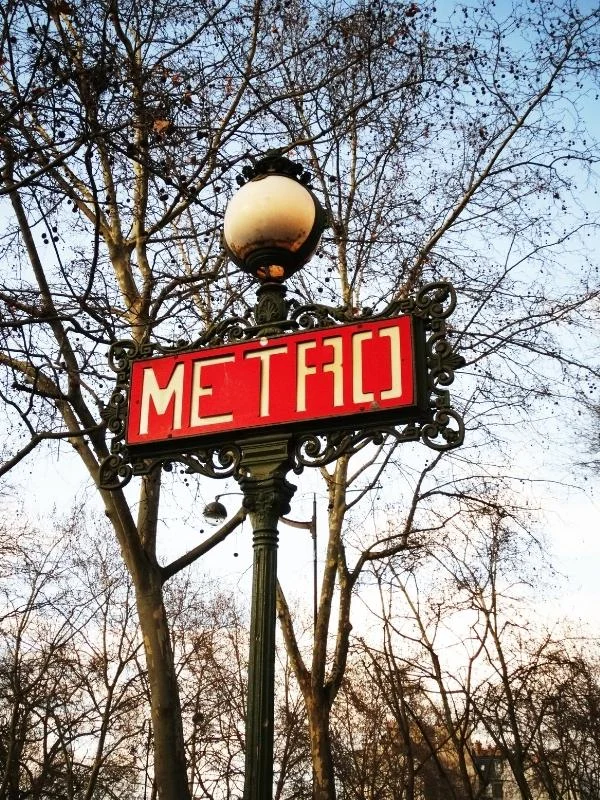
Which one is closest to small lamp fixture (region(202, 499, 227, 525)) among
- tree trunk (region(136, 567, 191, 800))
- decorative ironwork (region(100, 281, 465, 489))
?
tree trunk (region(136, 567, 191, 800))

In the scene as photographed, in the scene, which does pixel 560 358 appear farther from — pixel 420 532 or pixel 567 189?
pixel 420 532

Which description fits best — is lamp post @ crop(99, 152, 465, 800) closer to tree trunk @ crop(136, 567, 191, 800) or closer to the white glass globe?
the white glass globe

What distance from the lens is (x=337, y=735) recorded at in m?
29.8

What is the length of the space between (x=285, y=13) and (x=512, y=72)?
3126mm

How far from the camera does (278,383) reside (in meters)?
3.48

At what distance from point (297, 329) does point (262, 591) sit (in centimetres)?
106

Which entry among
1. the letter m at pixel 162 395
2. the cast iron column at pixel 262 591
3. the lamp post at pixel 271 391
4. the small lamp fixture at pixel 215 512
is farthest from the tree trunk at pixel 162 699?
the cast iron column at pixel 262 591

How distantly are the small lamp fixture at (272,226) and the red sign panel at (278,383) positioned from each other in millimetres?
437

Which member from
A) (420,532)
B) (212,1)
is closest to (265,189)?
(212,1)

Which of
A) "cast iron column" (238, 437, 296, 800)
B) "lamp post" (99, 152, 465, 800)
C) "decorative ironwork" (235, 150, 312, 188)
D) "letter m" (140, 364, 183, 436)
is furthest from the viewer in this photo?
"decorative ironwork" (235, 150, 312, 188)

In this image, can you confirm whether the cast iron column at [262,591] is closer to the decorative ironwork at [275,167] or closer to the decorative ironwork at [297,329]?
the decorative ironwork at [297,329]

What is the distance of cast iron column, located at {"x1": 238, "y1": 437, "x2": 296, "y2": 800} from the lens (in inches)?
118

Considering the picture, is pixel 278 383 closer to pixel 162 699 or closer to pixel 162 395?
pixel 162 395

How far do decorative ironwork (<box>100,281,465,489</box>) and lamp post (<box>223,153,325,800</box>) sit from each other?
0.14 feet
